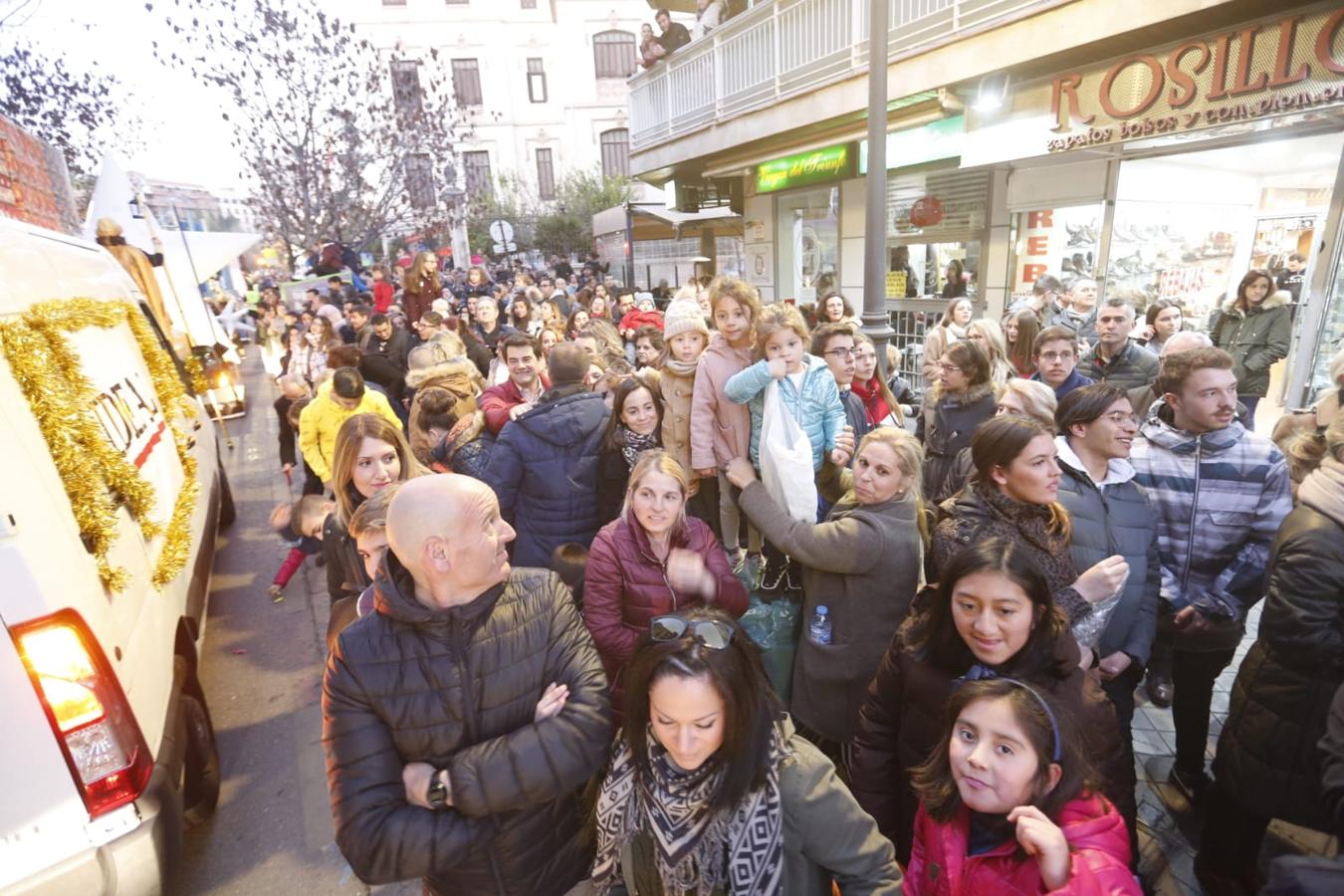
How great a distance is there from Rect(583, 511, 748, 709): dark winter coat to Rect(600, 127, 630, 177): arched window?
37.5 meters

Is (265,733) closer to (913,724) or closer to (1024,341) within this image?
(913,724)

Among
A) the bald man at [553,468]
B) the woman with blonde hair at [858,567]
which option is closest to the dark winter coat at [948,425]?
the woman with blonde hair at [858,567]

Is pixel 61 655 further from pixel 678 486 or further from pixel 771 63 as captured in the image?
pixel 771 63

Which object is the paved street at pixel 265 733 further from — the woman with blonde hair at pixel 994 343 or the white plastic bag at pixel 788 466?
the woman with blonde hair at pixel 994 343

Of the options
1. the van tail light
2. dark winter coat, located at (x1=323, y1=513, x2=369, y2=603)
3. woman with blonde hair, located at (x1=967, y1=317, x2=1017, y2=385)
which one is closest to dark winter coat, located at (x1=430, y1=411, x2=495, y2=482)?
dark winter coat, located at (x1=323, y1=513, x2=369, y2=603)

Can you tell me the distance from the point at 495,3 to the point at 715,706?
139 feet

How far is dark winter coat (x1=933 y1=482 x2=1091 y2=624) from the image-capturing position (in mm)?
2248

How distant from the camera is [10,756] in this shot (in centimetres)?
191

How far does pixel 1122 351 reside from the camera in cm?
451

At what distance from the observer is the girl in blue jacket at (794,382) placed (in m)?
3.19

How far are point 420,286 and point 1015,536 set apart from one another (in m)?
8.92

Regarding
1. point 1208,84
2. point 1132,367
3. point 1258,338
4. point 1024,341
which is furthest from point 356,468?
point 1208,84

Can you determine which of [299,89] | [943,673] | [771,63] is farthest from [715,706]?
[299,89]

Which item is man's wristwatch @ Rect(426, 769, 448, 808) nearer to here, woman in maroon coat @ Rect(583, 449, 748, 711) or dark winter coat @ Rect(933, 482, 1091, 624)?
woman in maroon coat @ Rect(583, 449, 748, 711)
